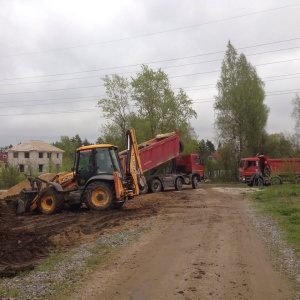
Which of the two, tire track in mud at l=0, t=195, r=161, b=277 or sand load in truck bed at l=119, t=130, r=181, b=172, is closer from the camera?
tire track in mud at l=0, t=195, r=161, b=277

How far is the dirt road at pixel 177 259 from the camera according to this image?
6.39 meters

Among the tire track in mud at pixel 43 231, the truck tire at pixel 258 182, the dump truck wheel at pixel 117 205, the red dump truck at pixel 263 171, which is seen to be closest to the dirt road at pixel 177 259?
the tire track in mud at pixel 43 231

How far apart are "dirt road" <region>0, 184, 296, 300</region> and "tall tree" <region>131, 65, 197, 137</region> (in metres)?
34.3

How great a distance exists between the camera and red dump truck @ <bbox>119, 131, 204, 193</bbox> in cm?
2881

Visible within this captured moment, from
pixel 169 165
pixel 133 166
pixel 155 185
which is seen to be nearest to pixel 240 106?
pixel 169 165

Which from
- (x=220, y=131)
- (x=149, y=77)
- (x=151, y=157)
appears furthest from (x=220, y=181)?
(x=151, y=157)

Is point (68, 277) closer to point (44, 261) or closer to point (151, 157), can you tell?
point (44, 261)

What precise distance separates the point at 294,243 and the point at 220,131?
45.2 metres

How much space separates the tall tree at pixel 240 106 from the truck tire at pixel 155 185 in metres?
25.1

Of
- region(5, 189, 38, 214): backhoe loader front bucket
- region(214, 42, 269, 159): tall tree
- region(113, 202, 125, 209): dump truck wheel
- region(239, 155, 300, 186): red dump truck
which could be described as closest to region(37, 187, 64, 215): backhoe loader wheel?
region(5, 189, 38, 214): backhoe loader front bucket

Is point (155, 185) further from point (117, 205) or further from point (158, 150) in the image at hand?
point (117, 205)

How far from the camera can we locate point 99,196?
17031mm

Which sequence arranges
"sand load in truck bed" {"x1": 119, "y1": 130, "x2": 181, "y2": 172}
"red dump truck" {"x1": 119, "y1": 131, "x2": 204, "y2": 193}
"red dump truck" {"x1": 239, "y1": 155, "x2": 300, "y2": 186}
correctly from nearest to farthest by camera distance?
"sand load in truck bed" {"x1": 119, "y1": 130, "x2": 181, "y2": 172} → "red dump truck" {"x1": 119, "y1": 131, "x2": 204, "y2": 193} → "red dump truck" {"x1": 239, "y1": 155, "x2": 300, "y2": 186}

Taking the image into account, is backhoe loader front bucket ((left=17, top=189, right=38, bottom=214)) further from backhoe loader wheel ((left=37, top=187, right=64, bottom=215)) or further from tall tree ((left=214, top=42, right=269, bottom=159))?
tall tree ((left=214, top=42, right=269, bottom=159))
